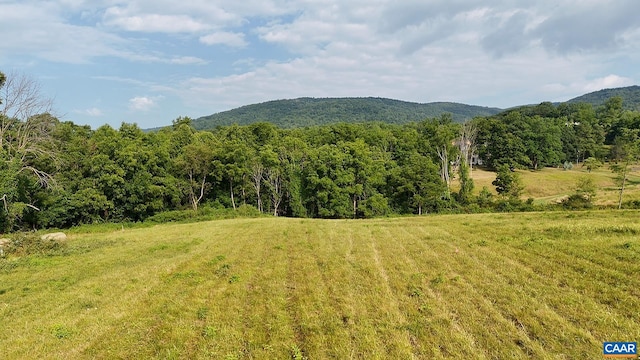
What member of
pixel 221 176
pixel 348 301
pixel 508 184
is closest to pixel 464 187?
pixel 508 184

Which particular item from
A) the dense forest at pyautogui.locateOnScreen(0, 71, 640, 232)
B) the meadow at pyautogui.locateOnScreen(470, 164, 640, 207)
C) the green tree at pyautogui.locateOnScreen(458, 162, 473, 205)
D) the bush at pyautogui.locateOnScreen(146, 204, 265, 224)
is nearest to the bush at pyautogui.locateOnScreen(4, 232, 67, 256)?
the dense forest at pyautogui.locateOnScreen(0, 71, 640, 232)

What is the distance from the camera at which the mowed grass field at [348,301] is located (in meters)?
7.55

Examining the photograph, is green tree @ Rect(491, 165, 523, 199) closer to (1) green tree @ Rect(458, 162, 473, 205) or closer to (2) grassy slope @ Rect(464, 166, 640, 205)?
(1) green tree @ Rect(458, 162, 473, 205)

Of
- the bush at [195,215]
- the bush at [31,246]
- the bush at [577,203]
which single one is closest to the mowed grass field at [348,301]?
the bush at [31,246]

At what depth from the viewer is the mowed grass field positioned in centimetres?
755

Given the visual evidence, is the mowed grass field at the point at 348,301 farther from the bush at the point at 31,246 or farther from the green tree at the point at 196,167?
the green tree at the point at 196,167

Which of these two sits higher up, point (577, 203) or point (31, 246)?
point (31, 246)

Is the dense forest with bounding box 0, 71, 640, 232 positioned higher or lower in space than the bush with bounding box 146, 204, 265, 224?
higher

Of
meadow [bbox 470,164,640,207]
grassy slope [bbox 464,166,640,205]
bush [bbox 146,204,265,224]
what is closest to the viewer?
bush [bbox 146,204,265,224]

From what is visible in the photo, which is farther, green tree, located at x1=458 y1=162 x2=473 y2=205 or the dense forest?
green tree, located at x1=458 y1=162 x2=473 y2=205

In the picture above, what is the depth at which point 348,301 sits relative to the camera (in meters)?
9.96

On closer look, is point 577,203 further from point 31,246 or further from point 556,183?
point 31,246

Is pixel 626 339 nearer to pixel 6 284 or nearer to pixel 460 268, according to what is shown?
pixel 460 268

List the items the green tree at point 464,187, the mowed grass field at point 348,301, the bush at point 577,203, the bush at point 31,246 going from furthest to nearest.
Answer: the green tree at point 464,187, the bush at point 577,203, the bush at point 31,246, the mowed grass field at point 348,301
